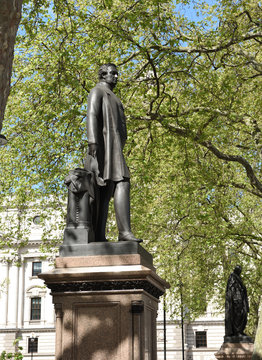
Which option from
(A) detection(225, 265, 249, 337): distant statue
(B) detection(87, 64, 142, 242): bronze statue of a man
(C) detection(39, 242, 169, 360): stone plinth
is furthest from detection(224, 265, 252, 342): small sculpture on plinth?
(C) detection(39, 242, 169, 360): stone plinth

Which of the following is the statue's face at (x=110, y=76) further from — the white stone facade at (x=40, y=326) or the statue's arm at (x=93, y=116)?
the white stone facade at (x=40, y=326)

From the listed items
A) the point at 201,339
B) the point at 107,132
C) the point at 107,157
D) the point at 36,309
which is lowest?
the point at 201,339

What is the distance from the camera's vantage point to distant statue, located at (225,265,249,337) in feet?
59.7

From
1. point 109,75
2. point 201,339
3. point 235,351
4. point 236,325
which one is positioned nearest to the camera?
point 109,75

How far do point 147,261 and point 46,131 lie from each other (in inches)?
390

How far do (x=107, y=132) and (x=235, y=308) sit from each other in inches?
508

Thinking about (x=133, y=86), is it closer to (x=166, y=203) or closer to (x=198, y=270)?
(x=166, y=203)

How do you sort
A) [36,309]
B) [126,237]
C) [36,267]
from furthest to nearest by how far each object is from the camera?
1. [36,267]
2. [36,309]
3. [126,237]

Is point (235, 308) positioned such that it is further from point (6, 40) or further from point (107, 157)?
point (6, 40)

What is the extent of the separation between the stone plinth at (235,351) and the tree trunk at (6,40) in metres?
14.0

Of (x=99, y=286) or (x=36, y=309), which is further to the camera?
(x=36, y=309)

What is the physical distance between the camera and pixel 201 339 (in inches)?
2510

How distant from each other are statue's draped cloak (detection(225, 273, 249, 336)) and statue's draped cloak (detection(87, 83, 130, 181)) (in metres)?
12.4

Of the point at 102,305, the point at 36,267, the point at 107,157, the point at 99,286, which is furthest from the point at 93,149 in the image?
the point at 36,267
